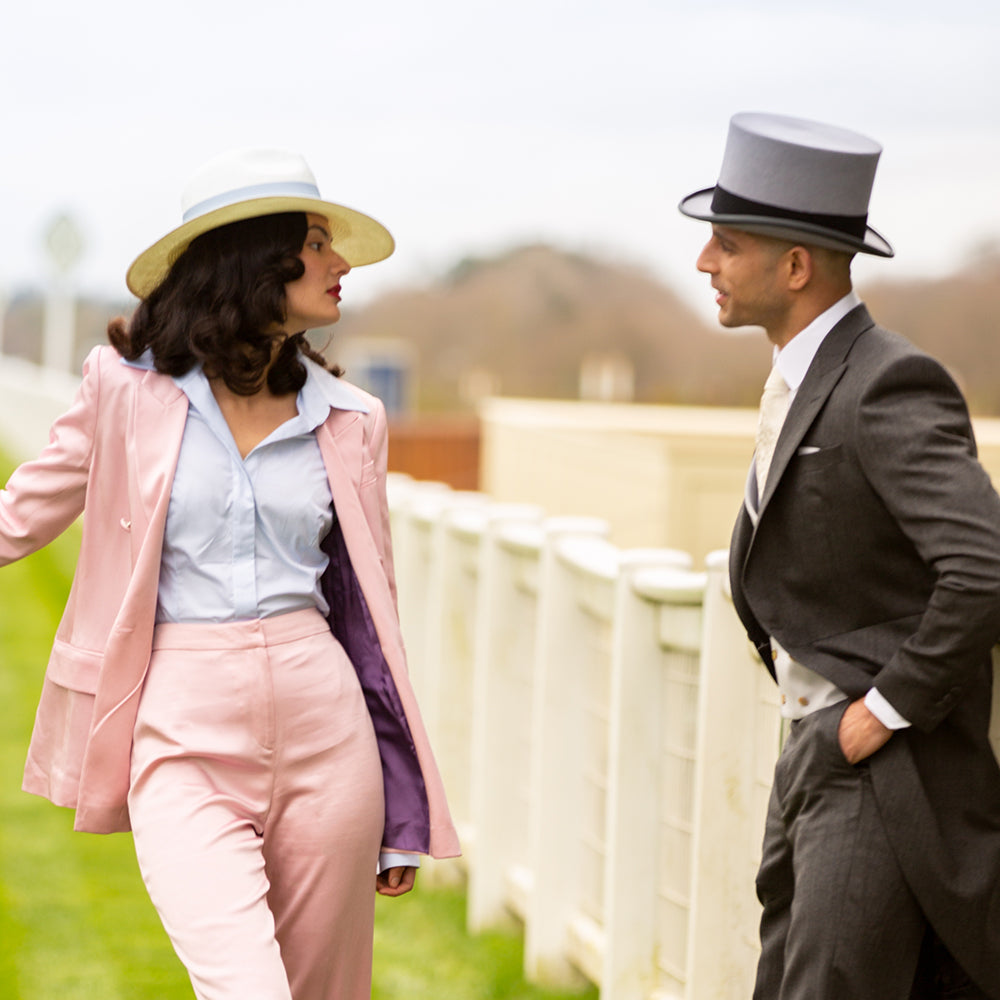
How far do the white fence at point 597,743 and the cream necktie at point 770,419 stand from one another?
0.92 metres

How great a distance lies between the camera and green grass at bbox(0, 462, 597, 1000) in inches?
223

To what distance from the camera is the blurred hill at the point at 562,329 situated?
86438 mm

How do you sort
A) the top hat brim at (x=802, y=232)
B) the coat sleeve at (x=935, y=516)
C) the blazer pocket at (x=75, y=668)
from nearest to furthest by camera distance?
the coat sleeve at (x=935, y=516) → the top hat brim at (x=802, y=232) → the blazer pocket at (x=75, y=668)

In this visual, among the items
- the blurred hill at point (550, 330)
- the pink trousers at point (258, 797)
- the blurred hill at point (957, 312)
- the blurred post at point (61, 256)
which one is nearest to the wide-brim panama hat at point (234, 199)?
the pink trousers at point (258, 797)

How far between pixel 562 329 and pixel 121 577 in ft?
343

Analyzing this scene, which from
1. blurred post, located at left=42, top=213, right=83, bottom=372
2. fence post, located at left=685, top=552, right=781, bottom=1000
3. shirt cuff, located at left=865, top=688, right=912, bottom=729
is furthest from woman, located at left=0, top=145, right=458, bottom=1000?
blurred post, located at left=42, top=213, right=83, bottom=372

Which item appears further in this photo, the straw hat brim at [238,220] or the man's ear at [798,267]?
the straw hat brim at [238,220]

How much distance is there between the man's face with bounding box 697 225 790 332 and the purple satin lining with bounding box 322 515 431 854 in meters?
0.93

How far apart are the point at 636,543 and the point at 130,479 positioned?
12.7 m

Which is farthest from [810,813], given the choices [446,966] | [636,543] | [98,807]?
[636,543]

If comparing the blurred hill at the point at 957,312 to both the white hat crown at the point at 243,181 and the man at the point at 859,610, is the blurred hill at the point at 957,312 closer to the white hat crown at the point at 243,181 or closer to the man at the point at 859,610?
the white hat crown at the point at 243,181

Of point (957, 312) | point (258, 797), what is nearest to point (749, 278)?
point (258, 797)

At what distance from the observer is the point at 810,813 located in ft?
9.73

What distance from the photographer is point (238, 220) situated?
357 centimetres
